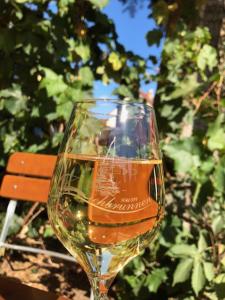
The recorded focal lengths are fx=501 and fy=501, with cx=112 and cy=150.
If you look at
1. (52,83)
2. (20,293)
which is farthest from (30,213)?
(20,293)

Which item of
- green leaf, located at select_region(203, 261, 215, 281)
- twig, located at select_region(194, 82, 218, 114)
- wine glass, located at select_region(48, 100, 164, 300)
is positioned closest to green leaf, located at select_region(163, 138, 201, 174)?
twig, located at select_region(194, 82, 218, 114)

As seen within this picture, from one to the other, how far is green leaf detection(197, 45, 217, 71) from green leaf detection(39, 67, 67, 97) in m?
0.57

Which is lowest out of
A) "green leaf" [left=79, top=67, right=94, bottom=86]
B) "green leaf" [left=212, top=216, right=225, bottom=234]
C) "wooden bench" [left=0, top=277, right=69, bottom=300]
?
"wooden bench" [left=0, top=277, right=69, bottom=300]

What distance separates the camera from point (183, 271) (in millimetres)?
1753

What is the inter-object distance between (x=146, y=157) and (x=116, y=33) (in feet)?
6.37

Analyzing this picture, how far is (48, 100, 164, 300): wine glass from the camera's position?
0.42 m

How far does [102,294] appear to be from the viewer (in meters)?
0.43

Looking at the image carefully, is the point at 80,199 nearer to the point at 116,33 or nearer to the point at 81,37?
the point at 81,37

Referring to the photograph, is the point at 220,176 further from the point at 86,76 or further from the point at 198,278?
the point at 86,76

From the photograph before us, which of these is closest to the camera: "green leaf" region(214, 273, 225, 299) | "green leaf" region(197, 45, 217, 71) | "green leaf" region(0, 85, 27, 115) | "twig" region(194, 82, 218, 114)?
"green leaf" region(214, 273, 225, 299)

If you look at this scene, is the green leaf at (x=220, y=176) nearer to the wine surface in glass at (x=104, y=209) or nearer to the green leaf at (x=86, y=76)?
the green leaf at (x=86, y=76)

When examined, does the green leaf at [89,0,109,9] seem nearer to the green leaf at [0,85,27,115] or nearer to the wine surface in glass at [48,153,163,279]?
the green leaf at [0,85,27,115]

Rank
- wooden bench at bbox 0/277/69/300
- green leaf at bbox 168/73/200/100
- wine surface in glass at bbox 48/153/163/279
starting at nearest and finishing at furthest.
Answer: wine surface in glass at bbox 48/153/163/279
wooden bench at bbox 0/277/69/300
green leaf at bbox 168/73/200/100

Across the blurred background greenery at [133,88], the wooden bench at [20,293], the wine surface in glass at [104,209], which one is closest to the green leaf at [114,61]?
the blurred background greenery at [133,88]
